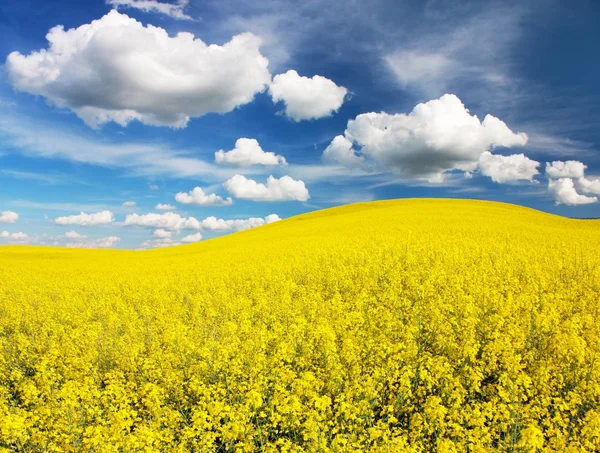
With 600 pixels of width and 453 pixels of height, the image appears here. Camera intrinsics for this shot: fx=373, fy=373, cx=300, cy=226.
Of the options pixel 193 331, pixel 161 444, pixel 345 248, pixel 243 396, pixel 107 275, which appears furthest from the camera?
pixel 107 275

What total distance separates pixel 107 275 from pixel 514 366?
26.8 metres

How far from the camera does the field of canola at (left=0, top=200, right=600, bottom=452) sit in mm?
6539

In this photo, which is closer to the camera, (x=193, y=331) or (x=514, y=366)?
(x=514, y=366)

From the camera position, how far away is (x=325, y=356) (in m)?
9.16

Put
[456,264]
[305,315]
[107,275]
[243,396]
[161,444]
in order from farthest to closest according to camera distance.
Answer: [107,275] < [456,264] < [305,315] < [243,396] < [161,444]

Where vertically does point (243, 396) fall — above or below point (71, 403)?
below

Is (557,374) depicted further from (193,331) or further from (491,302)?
(193,331)

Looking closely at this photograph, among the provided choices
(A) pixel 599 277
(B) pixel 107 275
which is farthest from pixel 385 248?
(B) pixel 107 275

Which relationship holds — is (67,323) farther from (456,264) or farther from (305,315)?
(456,264)

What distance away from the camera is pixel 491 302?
472 inches

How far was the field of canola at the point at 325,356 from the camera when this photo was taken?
21.5 ft

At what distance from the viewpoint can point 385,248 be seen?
22438mm

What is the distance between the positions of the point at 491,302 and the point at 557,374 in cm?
386

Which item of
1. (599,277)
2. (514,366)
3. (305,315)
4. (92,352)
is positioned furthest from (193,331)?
(599,277)
